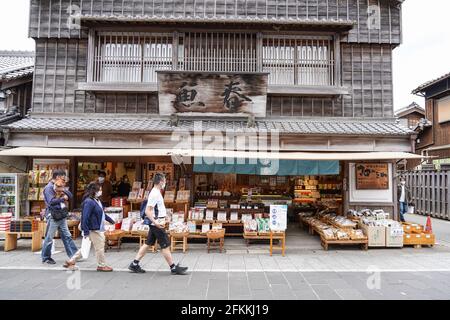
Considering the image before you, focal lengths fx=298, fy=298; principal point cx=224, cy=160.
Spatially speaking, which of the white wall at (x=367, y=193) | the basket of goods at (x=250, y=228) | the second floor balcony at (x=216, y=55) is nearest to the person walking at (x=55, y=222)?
the basket of goods at (x=250, y=228)

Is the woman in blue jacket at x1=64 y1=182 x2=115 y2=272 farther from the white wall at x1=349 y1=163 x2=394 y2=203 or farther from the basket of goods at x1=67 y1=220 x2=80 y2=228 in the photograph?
the white wall at x1=349 y1=163 x2=394 y2=203

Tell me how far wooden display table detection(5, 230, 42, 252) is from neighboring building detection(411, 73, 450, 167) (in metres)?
20.7

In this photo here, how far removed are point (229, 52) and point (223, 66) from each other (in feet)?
2.01

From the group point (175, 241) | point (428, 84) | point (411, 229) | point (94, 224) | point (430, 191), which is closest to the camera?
point (94, 224)

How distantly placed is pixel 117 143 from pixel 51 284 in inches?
196

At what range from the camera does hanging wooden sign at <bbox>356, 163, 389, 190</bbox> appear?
10922mm

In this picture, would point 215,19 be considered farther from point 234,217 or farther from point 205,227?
point 205,227

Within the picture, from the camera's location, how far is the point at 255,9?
38.5 ft

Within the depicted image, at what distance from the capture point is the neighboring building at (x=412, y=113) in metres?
25.4

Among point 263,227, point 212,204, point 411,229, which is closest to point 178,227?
point 212,204

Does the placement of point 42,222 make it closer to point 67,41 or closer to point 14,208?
point 14,208

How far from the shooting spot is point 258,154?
8883mm

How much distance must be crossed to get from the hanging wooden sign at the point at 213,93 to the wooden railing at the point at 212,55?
0.96m

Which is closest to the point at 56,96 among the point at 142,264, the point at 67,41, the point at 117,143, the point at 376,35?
the point at 67,41
